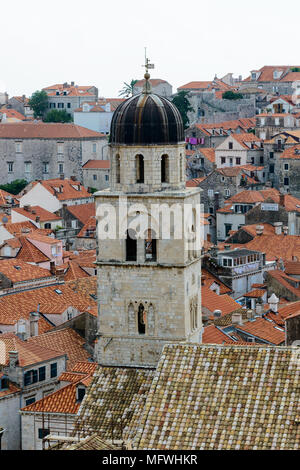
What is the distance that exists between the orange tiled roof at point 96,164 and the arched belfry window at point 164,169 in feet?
276

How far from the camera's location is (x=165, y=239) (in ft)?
107

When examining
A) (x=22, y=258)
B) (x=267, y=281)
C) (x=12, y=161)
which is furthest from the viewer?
(x=12, y=161)

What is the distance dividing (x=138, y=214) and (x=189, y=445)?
26.9ft

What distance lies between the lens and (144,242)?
3266 centimetres

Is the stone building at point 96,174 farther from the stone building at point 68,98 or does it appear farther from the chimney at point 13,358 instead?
the chimney at point 13,358

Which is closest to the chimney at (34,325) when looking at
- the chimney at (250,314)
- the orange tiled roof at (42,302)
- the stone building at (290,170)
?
the orange tiled roof at (42,302)

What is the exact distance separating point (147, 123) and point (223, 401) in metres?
8.89

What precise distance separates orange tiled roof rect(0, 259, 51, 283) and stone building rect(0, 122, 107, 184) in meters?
56.2

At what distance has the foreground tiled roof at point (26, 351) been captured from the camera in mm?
45969

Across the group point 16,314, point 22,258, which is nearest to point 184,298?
point 16,314

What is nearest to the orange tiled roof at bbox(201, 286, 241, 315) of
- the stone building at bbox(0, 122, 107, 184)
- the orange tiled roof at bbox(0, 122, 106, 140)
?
the stone building at bbox(0, 122, 107, 184)

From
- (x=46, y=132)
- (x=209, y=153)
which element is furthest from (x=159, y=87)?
(x=209, y=153)

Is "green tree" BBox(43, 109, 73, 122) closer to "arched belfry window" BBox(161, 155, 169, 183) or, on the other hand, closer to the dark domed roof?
the dark domed roof
